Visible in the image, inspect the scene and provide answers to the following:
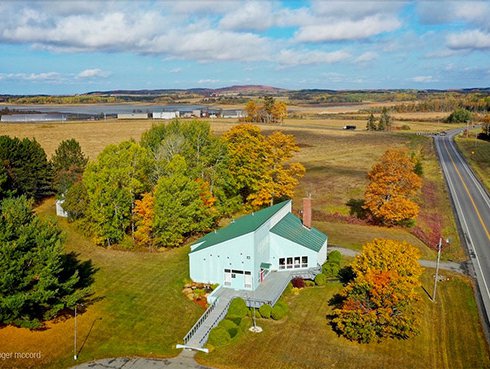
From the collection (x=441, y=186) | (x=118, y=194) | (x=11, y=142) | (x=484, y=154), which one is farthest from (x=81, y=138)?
(x=484, y=154)

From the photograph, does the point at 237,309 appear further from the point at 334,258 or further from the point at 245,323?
the point at 334,258

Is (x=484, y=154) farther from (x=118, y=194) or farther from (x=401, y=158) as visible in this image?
(x=118, y=194)

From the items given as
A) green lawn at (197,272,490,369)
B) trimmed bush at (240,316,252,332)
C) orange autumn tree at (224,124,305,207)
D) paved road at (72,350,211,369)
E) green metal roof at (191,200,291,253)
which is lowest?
green lawn at (197,272,490,369)

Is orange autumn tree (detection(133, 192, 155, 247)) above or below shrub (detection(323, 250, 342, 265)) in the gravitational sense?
above

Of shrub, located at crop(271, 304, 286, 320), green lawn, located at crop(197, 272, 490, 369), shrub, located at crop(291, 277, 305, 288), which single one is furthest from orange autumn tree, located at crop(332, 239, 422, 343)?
shrub, located at crop(291, 277, 305, 288)

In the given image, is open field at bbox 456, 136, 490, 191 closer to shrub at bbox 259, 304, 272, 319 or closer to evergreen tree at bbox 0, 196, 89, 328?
shrub at bbox 259, 304, 272, 319

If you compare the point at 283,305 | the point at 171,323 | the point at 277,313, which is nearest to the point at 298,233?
the point at 283,305

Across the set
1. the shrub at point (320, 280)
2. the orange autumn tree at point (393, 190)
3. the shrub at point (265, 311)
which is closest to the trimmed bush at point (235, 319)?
the shrub at point (265, 311)
